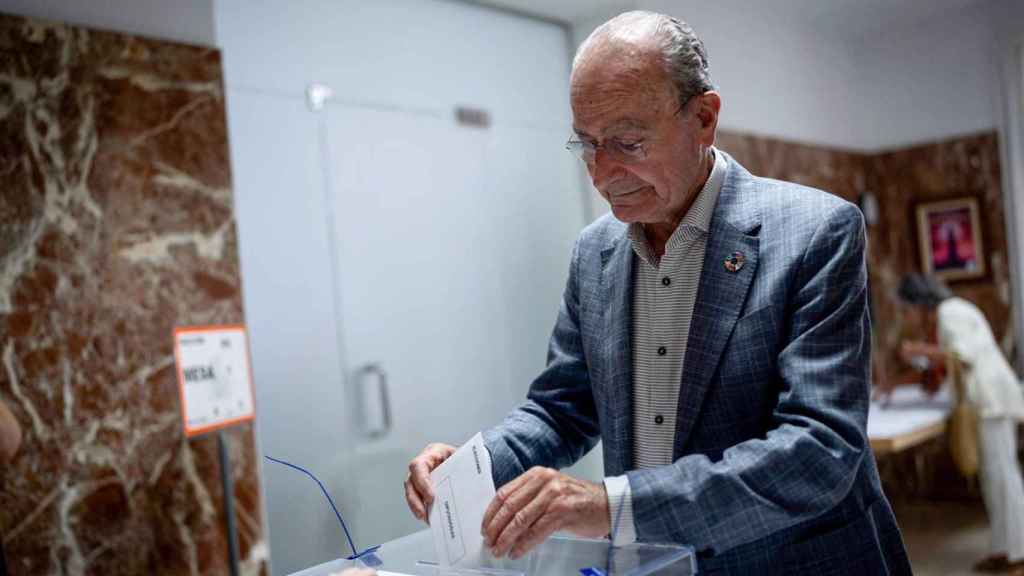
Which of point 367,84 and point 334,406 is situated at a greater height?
point 367,84

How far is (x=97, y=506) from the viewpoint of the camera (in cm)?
272

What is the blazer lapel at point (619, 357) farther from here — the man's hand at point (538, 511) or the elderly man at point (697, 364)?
the man's hand at point (538, 511)

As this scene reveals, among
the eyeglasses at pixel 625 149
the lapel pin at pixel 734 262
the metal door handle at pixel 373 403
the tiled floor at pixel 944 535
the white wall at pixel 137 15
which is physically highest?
the white wall at pixel 137 15

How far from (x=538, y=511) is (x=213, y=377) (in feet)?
6.92

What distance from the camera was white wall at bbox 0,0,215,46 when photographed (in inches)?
107

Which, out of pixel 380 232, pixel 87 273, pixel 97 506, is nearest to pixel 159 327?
pixel 87 273

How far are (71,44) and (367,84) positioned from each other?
50.5 inches

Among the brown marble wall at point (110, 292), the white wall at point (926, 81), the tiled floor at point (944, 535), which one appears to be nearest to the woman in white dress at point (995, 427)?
the tiled floor at point (944, 535)

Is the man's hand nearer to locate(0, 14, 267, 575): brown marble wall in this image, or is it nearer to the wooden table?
locate(0, 14, 267, 575): brown marble wall

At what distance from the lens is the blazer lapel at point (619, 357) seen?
1409 mm

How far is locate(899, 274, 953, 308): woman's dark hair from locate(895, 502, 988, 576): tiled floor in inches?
53.0

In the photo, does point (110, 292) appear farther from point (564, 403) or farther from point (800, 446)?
point (800, 446)

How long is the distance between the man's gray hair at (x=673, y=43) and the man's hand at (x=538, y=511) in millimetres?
571

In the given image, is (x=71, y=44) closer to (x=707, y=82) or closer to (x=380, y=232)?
(x=380, y=232)
